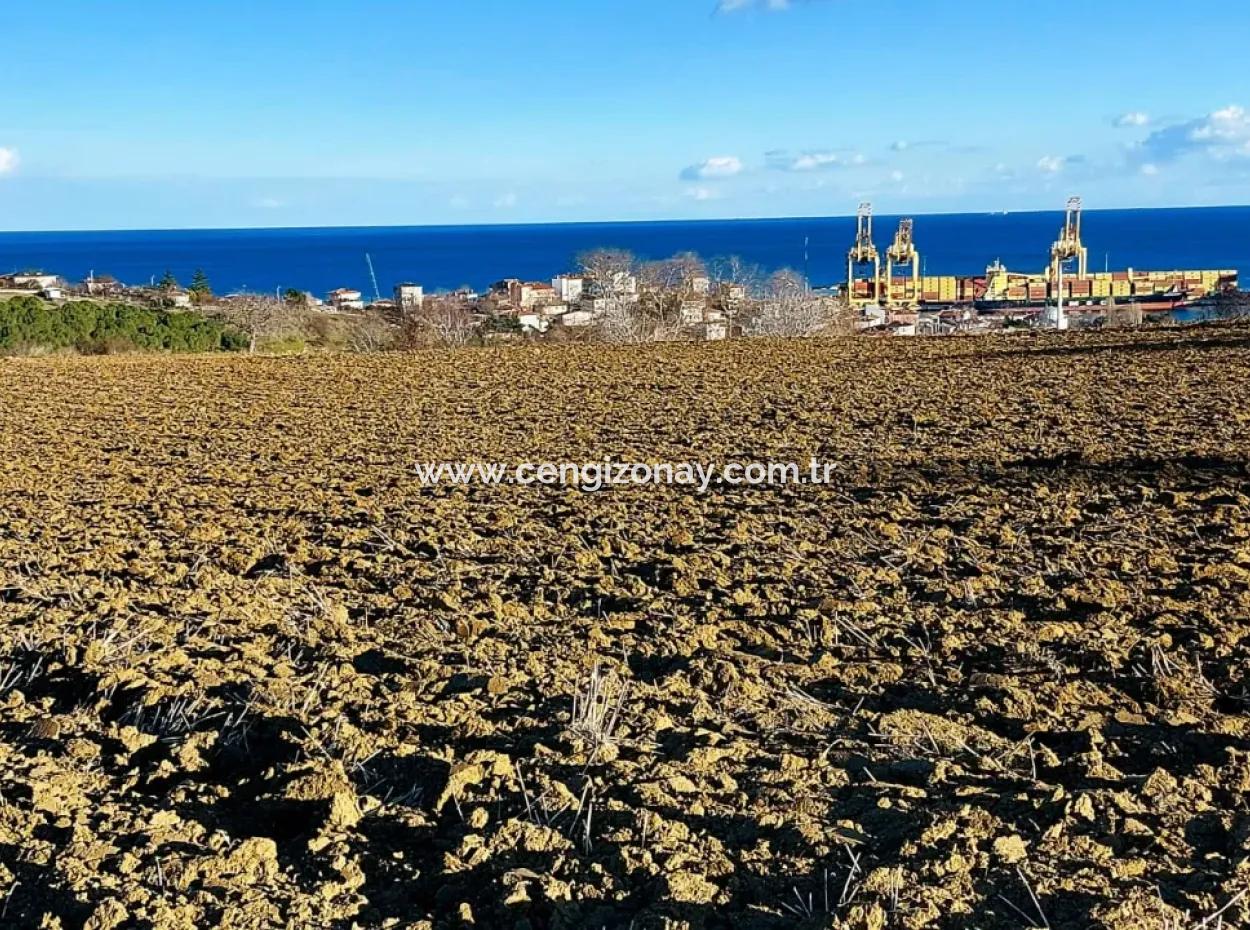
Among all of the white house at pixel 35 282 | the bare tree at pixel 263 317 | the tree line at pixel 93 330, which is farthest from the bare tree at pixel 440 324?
the white house at pixel 35 282

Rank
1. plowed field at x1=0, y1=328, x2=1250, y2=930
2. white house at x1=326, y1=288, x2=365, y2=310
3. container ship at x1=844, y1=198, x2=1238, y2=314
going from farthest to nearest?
container ship at x1=844, y1=198, x2=1238, y2=314 → white house at x1=326, y1=288, x2=365, y2=310 → plowed field at x1=0, y1=328, x2=1250, y2=930

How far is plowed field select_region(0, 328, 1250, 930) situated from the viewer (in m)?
3.12

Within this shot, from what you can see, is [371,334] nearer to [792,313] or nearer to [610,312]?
[610,312]

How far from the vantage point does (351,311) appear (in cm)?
3769

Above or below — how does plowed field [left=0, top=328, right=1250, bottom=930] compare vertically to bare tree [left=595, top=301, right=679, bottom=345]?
below

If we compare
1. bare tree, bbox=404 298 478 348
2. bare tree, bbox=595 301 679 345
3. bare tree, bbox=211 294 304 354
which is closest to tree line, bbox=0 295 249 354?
bare tree, bbox=211 294 304 354

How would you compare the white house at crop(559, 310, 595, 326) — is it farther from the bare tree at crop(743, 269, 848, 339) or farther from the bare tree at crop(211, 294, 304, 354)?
the bare tree at crop(211, 294, 304, 354)

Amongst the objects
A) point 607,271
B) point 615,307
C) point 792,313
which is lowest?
point 792,313

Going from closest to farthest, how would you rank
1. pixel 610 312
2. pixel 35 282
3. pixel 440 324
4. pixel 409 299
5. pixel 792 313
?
pixel 440 324, pixel 610 312, pixel 792 313, pixel 409 299, pixel 35 282

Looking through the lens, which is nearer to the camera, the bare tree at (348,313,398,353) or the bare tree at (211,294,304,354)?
the bare tree at (348,313,398,353)

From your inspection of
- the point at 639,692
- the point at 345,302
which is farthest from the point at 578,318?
the point at 639,692

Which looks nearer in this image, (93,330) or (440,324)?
(93,330)

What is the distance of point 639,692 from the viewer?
4.51 m

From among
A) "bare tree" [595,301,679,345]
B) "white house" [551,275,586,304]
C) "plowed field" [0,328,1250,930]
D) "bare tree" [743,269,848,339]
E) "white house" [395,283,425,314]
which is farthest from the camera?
"white house" [551,275,586,304]
